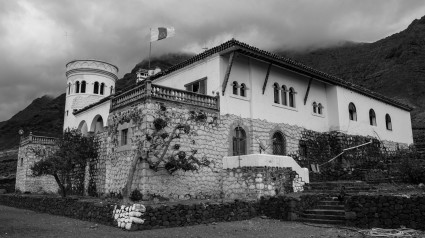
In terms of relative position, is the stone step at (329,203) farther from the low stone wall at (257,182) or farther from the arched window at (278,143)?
the arched window at (278,143)

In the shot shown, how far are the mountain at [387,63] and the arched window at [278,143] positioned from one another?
96.0ft

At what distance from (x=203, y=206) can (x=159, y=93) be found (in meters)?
5.58

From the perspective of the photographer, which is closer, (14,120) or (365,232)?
(365,232)

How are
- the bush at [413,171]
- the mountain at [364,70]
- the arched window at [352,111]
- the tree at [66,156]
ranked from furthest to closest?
1. the mountain at [364,70]
2. the arched window at [352,111]
3. the tree at [66,156]
4. the bush at [413,171]

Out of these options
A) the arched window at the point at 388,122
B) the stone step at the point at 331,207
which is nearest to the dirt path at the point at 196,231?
the stone step at the point at 331,207

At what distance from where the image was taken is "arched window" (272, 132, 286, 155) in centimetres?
2011

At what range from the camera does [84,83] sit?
3312 centimetres

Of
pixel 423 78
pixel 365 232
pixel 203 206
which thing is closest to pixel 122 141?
pixel 203 206

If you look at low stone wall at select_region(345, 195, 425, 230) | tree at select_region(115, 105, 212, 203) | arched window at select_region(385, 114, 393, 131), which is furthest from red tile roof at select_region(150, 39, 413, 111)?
low stone wall at select_region(345, 195, 425, 230)

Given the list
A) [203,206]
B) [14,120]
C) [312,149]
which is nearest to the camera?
[203,206]

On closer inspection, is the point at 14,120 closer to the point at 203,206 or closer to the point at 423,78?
the point at 203,206

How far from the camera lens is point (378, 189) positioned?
13.9 m

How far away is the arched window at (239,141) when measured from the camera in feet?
59.8

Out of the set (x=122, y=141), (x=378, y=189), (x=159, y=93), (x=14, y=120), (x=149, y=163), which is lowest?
(x=378, y=189)
